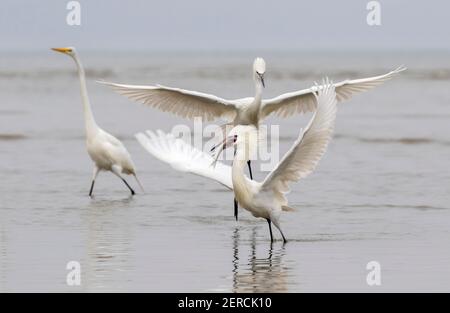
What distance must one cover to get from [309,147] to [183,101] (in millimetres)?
4711

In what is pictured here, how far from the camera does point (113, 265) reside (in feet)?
38.0

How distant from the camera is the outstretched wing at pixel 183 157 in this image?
14156 mm

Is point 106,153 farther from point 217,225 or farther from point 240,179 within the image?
point 240,179

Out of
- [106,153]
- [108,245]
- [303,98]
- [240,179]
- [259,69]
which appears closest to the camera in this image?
[240,179]

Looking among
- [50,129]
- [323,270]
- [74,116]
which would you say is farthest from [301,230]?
[74,116]

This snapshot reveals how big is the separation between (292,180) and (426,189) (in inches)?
227

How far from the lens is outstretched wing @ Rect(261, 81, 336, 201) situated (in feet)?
38.3

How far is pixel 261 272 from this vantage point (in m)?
Result: 11.4

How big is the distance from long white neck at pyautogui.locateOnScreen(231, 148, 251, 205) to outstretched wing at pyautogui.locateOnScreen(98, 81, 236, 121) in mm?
3751

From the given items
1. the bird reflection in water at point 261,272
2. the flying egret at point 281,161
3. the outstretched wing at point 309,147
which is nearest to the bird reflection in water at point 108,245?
the bird reflection in water at point 261,272

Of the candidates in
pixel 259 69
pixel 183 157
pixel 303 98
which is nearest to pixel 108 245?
pixel 183 157

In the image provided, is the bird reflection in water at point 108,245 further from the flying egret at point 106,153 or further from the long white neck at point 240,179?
the long white neck at point 240,179

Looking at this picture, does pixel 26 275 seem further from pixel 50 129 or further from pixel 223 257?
pixel 50 129

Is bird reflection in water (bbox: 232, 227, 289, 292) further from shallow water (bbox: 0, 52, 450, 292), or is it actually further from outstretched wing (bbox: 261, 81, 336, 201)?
outstretched wing (bbox: 261, 81, 336, 201)
